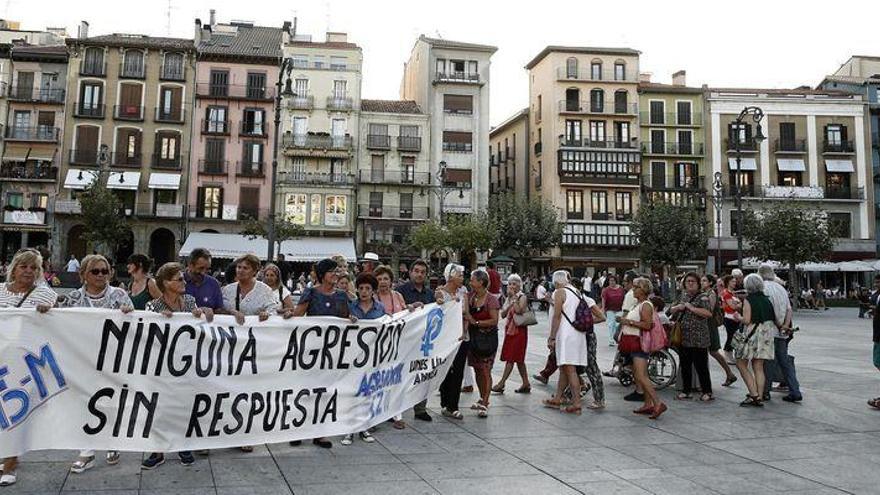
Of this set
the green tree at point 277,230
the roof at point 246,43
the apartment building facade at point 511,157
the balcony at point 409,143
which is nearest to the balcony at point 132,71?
the roof at point 246,43

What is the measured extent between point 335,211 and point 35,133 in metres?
21.0

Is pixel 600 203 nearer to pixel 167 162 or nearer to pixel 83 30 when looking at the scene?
pixel 167 162

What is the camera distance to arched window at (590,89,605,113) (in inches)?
2088

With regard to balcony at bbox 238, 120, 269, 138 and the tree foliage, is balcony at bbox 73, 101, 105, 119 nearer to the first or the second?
balcony at bbox 238, 120, 269, 138

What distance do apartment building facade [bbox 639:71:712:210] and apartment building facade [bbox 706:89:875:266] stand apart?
1.03 metres

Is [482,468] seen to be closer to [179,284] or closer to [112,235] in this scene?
[179,284]

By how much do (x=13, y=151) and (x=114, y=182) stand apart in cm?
749

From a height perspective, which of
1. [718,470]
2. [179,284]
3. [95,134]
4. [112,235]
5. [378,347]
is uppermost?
[95,134]

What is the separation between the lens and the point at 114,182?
42.7 m

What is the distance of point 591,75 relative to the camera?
5356 centimetres

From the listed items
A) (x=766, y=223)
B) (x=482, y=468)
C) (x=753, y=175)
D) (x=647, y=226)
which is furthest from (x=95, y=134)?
(x=753, y=175)

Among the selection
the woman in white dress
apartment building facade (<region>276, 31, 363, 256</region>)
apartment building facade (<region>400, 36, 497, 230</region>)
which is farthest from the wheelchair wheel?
apartment building facade (<region>400, 36, 497, 230</region>)

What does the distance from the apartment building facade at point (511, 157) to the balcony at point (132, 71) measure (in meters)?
31.2

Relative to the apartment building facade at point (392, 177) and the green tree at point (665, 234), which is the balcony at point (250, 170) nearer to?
the apartment building facade at point (392, 177)
